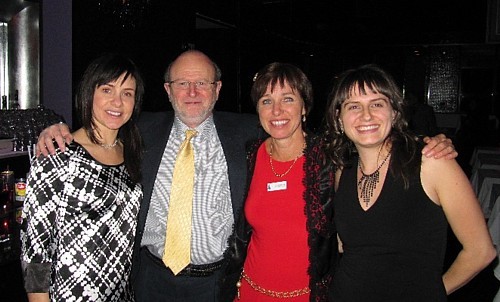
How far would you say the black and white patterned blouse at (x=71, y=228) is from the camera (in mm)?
1628

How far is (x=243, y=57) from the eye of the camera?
331 inches

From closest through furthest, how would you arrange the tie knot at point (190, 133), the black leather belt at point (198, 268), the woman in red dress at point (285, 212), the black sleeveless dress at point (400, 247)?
the black sleeveless dress at point (400, 247) < the woman in red dress at point (285, 212) < the black leather belt at point (198, 268) < the tie knot at point (190, 133)

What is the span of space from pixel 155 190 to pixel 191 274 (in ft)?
1.33

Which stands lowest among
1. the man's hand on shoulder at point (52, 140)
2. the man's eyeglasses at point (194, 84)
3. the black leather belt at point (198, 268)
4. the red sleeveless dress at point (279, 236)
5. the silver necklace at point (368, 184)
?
the black leather belt at point (198, 268)

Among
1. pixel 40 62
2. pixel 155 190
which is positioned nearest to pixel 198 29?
pixel 40 62

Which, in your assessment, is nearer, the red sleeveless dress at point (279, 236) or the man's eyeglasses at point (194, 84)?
the red sleeveless dress at point (279, 236)

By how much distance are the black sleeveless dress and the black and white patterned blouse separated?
2.98 feet

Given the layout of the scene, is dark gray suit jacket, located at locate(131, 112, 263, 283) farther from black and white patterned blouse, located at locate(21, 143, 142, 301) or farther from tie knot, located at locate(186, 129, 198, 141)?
black and white patterned blouse, located at locate(21, 143, 142, 301)

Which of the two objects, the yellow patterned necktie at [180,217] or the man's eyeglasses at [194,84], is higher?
the man's eyeglasses at [194,84]

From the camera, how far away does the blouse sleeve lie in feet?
5.30

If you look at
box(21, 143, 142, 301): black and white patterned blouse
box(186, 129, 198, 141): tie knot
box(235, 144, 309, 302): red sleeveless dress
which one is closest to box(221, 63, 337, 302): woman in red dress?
box(235, 144, 309, 302): red sleeveless dress

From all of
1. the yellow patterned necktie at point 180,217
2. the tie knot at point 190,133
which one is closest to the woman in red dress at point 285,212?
the yellow patterned necktie at point 180,217

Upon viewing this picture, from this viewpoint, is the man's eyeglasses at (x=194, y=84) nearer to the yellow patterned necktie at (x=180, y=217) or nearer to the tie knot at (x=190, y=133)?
the tie knot at (x=190, y=133)

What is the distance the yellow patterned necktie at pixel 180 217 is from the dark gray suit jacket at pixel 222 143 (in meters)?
0.10
